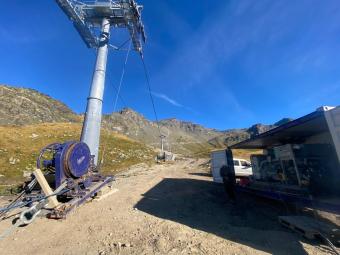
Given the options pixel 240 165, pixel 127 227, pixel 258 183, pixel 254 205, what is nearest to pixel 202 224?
pixel 127 227

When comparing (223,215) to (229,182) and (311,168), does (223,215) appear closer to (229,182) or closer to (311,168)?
(229,182)

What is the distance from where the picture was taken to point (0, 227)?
9.00m

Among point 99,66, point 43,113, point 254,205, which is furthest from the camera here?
point 43,113

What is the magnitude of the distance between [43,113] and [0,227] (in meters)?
134

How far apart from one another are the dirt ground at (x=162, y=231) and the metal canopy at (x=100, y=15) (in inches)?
600

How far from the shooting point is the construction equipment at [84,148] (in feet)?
30.6

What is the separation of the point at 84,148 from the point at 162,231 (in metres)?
7.06

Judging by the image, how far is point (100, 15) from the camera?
19.5 meters

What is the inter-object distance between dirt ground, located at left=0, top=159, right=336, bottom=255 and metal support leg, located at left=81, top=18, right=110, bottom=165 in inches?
168

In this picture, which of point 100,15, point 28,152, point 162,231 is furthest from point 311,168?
point 28,152

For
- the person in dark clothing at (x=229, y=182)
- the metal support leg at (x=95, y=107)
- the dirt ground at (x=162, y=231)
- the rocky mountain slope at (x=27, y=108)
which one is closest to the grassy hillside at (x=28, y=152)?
the metal support leg at (x=95, y=107)

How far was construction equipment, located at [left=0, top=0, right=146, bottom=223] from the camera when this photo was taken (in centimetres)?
934

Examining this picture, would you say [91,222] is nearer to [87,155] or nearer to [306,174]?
[87,155]

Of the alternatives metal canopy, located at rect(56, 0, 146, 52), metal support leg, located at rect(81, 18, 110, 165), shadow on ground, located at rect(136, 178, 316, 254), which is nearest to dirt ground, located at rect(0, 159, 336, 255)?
shadow on ground, located at rect(136, 178, 316, 254)
